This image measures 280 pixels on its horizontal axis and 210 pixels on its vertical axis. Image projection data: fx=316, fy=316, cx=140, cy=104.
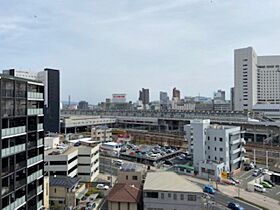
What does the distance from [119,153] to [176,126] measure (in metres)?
21.7

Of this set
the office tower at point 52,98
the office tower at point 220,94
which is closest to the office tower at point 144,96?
the office tower at point 220,94

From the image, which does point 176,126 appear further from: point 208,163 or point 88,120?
point 208,163

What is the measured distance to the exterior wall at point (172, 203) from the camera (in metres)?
12.2

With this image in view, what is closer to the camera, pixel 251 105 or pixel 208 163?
pixel 208 163

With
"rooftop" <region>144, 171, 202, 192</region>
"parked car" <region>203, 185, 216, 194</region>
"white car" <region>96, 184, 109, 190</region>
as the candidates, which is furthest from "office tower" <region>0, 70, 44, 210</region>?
"parked car" <region>203, 185, 216, 194</region>

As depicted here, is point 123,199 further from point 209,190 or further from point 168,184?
point 209,190

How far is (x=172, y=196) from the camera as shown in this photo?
12359 millimetres

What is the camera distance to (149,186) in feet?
42.0

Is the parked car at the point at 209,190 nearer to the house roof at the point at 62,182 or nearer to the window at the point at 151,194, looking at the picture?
the window at the point at 151,194

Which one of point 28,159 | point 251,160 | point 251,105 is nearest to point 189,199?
point 28,159

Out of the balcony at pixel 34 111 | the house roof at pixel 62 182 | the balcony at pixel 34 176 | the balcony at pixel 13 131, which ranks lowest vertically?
the house roof at pixel 62 182

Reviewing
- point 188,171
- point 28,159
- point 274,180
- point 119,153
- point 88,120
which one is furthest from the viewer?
point 88,120

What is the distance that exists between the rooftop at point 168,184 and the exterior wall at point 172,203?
0.22 m

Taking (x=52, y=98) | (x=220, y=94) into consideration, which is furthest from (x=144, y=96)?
(x=52, y=98)
